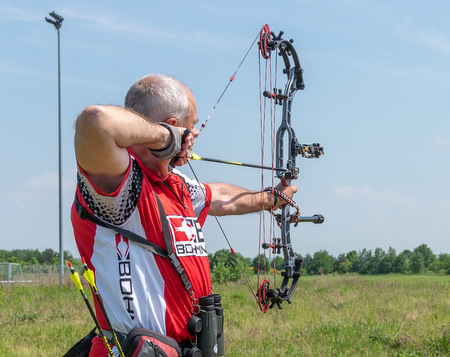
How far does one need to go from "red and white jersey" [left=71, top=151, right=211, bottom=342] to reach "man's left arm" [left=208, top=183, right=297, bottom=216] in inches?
30.0

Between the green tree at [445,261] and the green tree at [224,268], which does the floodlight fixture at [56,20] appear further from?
the green tree at [445,261]

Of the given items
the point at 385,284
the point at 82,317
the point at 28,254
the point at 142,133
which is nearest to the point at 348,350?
the point at 82,317

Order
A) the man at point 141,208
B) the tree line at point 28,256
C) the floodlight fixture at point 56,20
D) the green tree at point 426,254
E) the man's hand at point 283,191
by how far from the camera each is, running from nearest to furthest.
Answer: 1. the man at point 141,208
2. the man's hand at point 283,191
3. the floodlight fixture at point 56,20
4. the green tree at point 426,254
5. the tree line at point 28,256

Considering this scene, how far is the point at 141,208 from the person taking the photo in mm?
1977

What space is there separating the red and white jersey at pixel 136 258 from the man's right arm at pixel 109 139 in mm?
40

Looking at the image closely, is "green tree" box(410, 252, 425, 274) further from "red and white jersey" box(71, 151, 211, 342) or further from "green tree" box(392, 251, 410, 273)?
"red and white jersey" box(71, 151, 211, 342)

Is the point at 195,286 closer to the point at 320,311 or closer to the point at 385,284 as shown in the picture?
the point at 320,311

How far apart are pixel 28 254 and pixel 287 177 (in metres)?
67.2

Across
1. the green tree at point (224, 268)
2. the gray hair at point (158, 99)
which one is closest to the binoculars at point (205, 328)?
the gray hair at point (158, 99)

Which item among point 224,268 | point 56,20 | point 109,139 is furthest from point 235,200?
point 56,20

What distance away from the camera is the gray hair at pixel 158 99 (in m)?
2.06

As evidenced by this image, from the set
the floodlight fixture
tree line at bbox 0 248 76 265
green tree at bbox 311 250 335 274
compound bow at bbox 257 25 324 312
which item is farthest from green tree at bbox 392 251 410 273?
tree line at bbox 0 248 76 265

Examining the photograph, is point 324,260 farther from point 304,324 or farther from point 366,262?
point 304,324

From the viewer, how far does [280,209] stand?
365 cm
